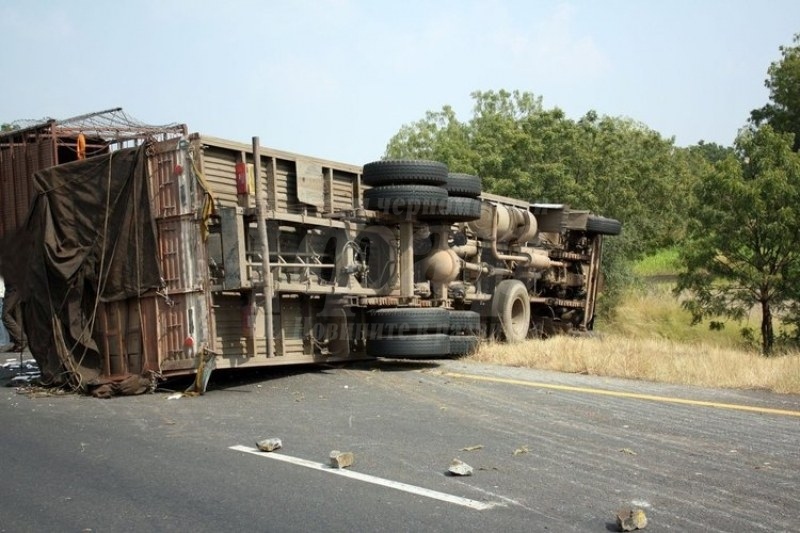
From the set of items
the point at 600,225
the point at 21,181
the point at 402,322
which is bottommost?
the point at 402,322

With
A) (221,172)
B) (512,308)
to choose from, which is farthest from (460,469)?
(512,308)

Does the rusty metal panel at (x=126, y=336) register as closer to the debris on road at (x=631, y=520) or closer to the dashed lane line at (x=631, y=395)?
the dashed lane line at (x=631, y=395)

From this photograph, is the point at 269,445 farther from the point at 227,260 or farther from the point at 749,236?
the point at 749,236

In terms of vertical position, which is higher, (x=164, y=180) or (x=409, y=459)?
(x=164, y=180)

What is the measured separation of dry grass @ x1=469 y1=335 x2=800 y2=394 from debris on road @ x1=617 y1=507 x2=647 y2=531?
605cm

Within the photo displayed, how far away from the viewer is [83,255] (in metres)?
11.1

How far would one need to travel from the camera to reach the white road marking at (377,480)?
5328 millimetres

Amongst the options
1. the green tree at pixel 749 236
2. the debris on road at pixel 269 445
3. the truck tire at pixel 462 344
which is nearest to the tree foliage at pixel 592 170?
the green tree at pixel 749 236

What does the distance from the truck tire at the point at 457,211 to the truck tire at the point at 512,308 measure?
7.87ft

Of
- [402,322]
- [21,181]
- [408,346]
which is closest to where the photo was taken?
[408,346]

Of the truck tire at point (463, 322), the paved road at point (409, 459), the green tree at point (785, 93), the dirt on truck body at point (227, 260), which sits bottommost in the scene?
the paved road at point (409, 459)

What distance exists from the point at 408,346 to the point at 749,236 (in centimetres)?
1176

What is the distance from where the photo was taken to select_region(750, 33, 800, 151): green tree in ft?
160

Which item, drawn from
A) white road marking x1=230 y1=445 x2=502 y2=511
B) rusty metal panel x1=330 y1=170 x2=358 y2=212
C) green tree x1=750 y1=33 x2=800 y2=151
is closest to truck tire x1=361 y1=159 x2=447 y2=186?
rusty metal panel x1=330 y1=170 x2=358 y2=212
